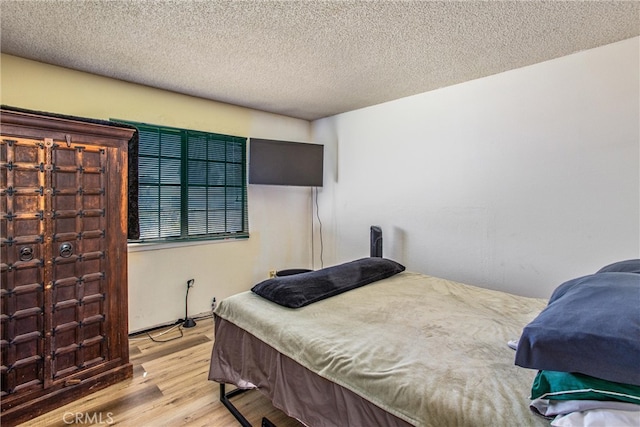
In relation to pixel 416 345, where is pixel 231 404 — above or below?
below

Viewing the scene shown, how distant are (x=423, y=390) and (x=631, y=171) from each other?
84.5 inches

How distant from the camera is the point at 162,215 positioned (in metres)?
3.16

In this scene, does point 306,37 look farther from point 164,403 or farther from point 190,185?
point 164,403

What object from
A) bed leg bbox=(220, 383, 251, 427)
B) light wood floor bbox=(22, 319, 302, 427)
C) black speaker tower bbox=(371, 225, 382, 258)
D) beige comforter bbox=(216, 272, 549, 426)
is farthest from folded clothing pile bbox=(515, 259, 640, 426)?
black speaker tower bbox=(371, 225, 382, 258)

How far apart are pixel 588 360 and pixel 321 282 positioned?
152 centimetres

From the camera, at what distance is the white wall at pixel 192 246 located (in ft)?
8.34

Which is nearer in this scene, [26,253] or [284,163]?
[26,253]

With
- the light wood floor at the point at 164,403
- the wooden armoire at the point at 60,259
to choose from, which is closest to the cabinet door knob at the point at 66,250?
the wooden armoire at the point at 60,259

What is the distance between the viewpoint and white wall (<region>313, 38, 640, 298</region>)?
7.17 ft

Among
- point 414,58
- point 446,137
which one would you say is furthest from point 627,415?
point 446,137

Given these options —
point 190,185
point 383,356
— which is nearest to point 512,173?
point 383,356

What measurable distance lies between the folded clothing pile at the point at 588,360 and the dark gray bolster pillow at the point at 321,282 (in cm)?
124

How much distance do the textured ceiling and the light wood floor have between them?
2.33m

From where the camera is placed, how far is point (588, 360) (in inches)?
35.4
